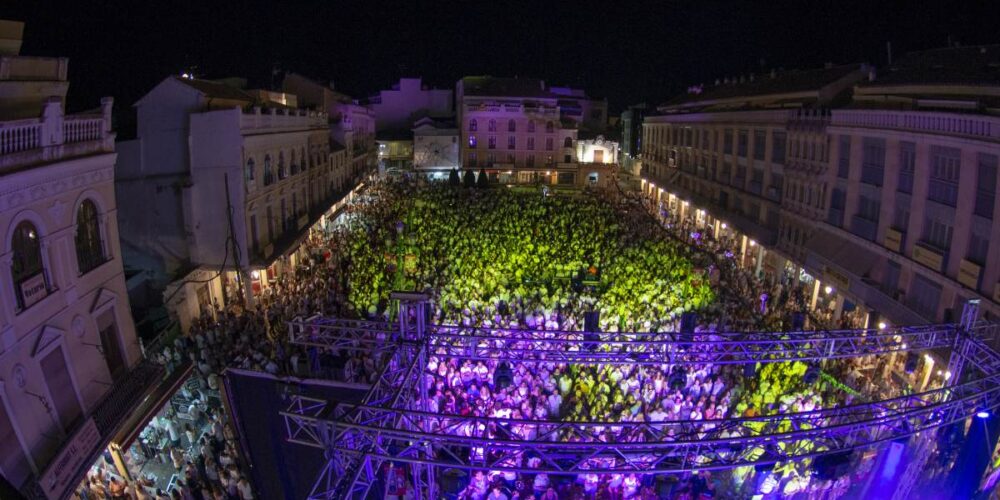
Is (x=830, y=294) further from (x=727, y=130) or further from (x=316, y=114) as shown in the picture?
(x=316, y=114)

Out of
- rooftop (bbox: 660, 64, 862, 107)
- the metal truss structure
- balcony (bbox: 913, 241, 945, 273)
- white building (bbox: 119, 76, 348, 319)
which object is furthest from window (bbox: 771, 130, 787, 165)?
white building (bbox: 119, 76, 348, 319)

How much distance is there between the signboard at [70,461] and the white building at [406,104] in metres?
49.5

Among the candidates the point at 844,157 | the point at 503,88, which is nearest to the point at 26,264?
the point at 844,157

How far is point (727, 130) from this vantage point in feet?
112

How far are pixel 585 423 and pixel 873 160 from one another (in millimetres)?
17446

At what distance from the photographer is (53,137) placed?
35.7 feet

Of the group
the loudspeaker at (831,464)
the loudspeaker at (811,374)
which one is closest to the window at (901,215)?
the loudspeaker at (811,374)

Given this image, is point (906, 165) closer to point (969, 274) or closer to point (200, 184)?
point (969, 274)

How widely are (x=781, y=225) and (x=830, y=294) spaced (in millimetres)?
4964

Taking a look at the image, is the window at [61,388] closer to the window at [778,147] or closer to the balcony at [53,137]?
the balcony at [53,137]

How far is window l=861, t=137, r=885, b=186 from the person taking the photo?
20.3 metres

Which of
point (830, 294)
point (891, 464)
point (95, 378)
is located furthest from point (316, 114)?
point (891, 464)

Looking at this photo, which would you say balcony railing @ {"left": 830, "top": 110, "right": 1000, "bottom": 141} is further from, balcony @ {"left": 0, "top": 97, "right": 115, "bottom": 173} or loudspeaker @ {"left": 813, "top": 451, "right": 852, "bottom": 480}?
balcony @ {"left": 0, "top": 97, "right": 115, "bottom": 173}

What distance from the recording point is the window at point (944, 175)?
1683cm
